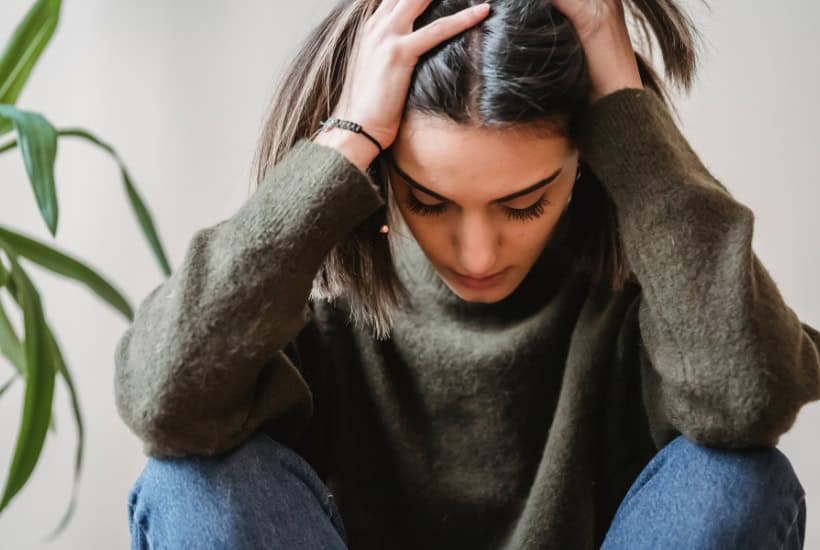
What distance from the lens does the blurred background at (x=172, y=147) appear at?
128 centimetres

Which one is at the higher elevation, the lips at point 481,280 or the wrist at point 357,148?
the wrist at point 357,148

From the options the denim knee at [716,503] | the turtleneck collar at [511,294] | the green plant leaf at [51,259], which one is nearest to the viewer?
the denim knee at [716,503]

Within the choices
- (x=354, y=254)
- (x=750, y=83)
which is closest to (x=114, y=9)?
(x=354, y=254)

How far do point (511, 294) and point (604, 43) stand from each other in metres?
0.28

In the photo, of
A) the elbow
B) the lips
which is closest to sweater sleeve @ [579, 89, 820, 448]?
the elbow

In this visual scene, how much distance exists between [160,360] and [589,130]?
1.41ft

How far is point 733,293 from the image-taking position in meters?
0.75

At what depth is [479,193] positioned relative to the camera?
75cm

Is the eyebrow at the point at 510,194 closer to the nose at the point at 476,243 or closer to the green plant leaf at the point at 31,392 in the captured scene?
the nose at the point at 476,243

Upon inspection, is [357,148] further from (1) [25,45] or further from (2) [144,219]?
(1) [25,45]

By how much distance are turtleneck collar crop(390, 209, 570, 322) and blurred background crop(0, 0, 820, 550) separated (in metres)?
0.44

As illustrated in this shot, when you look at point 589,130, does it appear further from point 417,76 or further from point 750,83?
point 750,83

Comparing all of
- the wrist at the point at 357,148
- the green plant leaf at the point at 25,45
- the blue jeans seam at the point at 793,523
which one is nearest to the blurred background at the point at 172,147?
the green plant leaf at the point at 25,45

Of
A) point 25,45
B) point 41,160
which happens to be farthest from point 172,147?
point 41,160
